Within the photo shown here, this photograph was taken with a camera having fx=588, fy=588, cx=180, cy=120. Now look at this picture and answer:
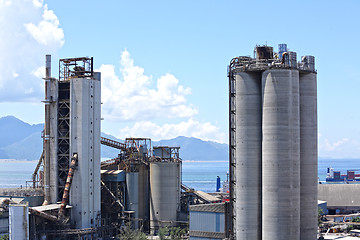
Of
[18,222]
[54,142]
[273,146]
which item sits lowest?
[18,222]

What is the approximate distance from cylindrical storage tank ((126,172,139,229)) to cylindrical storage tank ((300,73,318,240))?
136ft

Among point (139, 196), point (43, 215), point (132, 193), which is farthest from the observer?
point (139, 196)

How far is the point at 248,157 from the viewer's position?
71562mm

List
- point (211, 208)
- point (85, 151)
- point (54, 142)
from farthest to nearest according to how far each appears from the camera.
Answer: point (54, 142), point (85, 151), point (211, 208)

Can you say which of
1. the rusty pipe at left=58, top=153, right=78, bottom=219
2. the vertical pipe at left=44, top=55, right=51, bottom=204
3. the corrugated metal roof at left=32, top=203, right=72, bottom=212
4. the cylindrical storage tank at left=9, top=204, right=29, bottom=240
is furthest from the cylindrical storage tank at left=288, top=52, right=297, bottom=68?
the vertical pipe at left=44, top=55, right=51, bottom=204

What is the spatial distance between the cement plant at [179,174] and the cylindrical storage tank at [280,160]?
0.38ft

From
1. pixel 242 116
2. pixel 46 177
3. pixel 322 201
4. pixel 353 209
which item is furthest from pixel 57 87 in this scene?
pixel 353 209

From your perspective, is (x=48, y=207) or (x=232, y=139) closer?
(x=232, y=139)

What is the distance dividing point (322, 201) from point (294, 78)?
75147mm

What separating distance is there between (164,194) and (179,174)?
509cm

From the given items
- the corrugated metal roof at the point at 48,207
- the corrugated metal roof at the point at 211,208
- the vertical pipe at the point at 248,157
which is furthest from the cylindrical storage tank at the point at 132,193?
the vertical pipe at the point at 248,157

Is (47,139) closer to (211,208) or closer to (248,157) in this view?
(211,208)

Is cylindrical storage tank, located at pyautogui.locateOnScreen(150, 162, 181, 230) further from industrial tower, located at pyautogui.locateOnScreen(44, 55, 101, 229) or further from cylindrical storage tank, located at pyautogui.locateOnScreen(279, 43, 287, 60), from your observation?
cylindrical storage tank, located at pyautogui.locateOnScreen(279, 43, 287, 60)

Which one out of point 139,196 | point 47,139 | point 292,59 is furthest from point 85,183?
point 292,59
